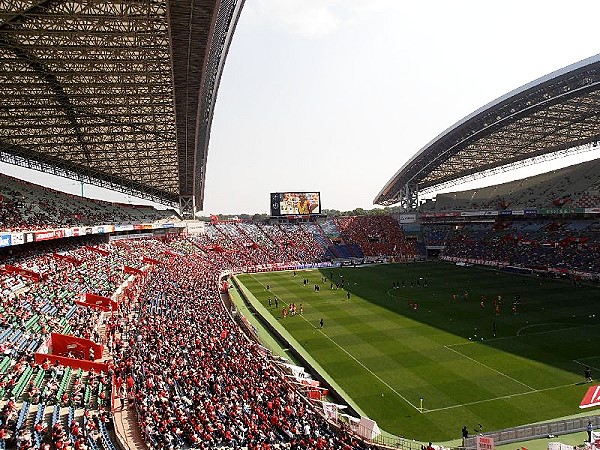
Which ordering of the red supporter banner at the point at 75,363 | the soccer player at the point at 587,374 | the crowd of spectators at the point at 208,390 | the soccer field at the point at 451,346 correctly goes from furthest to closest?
the soccer player at the point at 587,374
the soccer field at the point at 451,346
the red supporter banner at the point at 75,363
the crowd of spectators at the point at 208,390

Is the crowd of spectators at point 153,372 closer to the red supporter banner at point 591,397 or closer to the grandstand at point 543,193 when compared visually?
the red supporter banner at point 591,397

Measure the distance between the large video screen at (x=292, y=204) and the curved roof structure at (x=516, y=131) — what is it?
14.4 meters

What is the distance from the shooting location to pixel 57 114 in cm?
3912

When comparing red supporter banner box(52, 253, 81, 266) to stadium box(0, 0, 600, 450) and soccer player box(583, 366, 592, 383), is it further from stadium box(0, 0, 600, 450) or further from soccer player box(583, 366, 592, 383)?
soccer player box(583, 366, 592, 383)

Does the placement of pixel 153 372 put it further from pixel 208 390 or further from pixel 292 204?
pixel 292 204

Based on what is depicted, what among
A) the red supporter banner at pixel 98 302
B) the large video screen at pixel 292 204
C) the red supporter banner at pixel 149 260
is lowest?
the red supporter banner at pixel 98 302

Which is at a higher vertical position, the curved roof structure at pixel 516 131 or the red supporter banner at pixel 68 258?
the curved roof structure at pixel 516 131

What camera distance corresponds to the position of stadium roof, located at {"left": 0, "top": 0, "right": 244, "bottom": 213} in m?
24.3

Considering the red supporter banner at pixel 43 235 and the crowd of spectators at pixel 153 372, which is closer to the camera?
the crowd of spectators at pixel 153 372

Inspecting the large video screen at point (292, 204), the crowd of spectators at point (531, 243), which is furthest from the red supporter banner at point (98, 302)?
the large video screen at point (292, 204)

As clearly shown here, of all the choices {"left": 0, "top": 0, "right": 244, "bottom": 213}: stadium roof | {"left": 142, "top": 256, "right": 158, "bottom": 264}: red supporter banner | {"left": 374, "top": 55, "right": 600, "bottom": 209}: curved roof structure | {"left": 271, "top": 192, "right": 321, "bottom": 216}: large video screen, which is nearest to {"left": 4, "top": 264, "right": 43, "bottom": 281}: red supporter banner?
{"left": 0, "top": 0, "right": 244, "bottom": 213}: stadium roof

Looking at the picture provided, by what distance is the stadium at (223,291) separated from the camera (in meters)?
17.0

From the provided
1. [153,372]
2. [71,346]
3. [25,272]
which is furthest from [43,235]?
[153,372]

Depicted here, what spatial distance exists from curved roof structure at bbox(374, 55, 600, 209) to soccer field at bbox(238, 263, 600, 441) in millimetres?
17561
